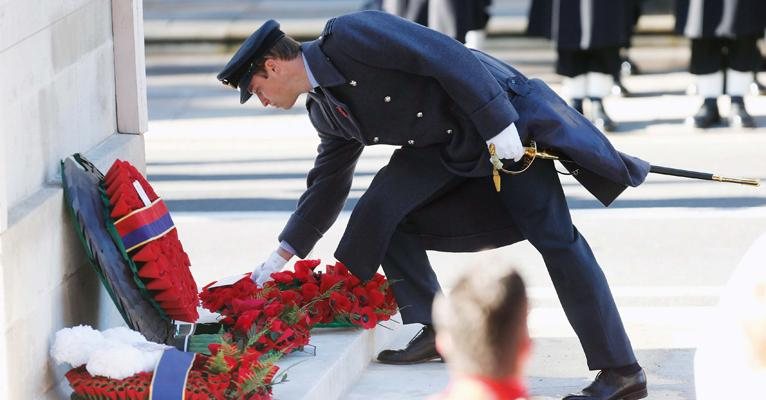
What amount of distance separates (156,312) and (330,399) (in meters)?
0.56

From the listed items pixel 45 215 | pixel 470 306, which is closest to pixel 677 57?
pixel 45 215

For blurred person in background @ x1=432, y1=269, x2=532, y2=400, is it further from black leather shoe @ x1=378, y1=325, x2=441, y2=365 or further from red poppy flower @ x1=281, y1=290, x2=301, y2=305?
black leather shoe @ x1=378, y1=325, x2=441, y2=365

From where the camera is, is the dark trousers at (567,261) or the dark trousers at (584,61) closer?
the dark trousers at (567,261)

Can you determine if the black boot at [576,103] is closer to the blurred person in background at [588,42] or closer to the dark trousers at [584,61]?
the blurred person in background at [588,42]

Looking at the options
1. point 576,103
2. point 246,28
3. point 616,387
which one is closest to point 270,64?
point 616,387

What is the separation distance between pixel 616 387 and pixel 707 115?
193 inches

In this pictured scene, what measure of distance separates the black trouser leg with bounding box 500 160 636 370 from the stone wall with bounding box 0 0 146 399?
1.22 metres

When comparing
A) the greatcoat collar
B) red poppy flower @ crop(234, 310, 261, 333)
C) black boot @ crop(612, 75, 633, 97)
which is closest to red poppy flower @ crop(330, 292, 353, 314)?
red poppy flower @ crop(234, 310, 261, 333)

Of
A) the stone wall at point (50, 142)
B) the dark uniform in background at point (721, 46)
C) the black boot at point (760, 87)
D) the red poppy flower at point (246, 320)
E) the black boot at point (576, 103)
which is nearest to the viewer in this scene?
the stone wall at point (50, 142)

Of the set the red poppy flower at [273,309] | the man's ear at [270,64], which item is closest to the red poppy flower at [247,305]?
the red poppy flower at [273,309]

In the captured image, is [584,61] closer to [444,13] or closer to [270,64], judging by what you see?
[444,13]

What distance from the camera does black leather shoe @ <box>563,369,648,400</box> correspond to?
464cm

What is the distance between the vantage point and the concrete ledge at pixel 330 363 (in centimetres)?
450

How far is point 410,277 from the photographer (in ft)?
16.3
